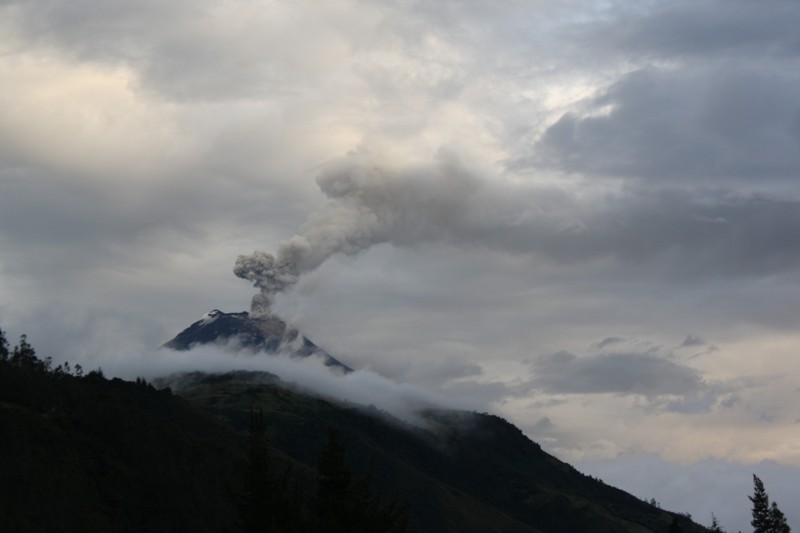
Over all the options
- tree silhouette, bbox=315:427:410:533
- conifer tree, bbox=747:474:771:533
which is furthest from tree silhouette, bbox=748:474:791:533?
tree silhouette, bbox=315:427:410:533

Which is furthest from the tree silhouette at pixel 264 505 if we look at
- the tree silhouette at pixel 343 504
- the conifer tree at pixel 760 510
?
the conifer tree at pixel 760 510

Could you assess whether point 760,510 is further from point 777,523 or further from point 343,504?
point 343,504

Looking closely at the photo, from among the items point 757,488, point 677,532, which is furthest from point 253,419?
point 757,488

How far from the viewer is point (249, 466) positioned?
71188 millimetres

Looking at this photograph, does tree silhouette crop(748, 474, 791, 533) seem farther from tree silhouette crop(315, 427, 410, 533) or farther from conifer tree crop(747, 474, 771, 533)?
tree silhouette crop(315, 427, 410, 533)

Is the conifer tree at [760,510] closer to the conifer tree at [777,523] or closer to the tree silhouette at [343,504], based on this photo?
the conifer tree at [777,523]

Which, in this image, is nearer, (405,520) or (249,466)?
(249,466)

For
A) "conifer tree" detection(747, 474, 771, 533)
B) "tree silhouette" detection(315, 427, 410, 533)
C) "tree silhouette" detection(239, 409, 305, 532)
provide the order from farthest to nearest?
"conifer tree" detection(747, 474, 771, 533), "tree silhouette" detection(315, 427, 410, 533), "tree silhouette" detection(239, 409, 305, 532)

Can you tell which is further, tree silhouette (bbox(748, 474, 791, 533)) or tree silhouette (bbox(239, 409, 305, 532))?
tree silhouette (bbox(748, 474, 791, 533))

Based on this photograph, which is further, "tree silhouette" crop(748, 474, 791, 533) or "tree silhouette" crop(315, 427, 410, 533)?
"tree silhouette" crop(748, 474, 791, 533)

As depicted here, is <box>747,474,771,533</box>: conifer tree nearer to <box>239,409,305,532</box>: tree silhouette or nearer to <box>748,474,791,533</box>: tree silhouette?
<box>748,474,791,533</box>: tree silhouette

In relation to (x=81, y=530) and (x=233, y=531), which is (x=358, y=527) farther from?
(x=81, y=530)

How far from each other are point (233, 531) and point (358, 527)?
889cm

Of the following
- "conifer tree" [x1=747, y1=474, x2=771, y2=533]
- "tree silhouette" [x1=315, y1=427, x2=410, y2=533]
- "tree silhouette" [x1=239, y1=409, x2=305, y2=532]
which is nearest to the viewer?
"tree silhouette" [x1=239, y1=409, x2=305, y2=532]
